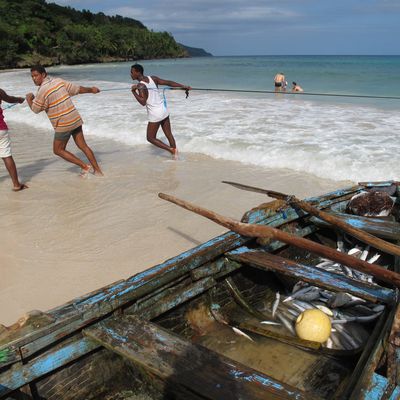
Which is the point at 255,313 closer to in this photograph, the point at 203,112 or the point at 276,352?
the point at 276,352

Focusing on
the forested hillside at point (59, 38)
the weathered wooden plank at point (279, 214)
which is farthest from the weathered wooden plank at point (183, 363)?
the forested hillside at point (59, 38)

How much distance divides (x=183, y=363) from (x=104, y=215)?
3.33 meters

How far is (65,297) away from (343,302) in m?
2.10

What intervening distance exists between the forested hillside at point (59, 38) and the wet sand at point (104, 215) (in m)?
51.1

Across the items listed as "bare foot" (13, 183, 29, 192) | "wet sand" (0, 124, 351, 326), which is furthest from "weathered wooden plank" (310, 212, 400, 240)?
"bare foot" (13, 183, 29, 192)

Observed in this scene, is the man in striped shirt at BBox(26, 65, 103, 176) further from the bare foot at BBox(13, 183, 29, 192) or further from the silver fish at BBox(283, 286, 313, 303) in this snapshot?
the silver fish at BBox(283, 286, 313, 303)

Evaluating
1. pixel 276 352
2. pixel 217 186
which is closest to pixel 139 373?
pixel 276 352

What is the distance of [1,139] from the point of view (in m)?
5.34

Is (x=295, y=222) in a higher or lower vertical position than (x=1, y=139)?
lower

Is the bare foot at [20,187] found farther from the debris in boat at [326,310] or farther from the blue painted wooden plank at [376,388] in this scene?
the blue painted wooden plank at [376,388]

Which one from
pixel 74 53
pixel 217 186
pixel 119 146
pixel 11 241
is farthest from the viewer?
pixel 74 53

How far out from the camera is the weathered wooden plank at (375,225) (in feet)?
10.3

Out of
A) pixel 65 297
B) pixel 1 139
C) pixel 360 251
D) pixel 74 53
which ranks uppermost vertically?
pixel 74 53

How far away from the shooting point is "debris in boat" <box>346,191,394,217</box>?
12.1ft
